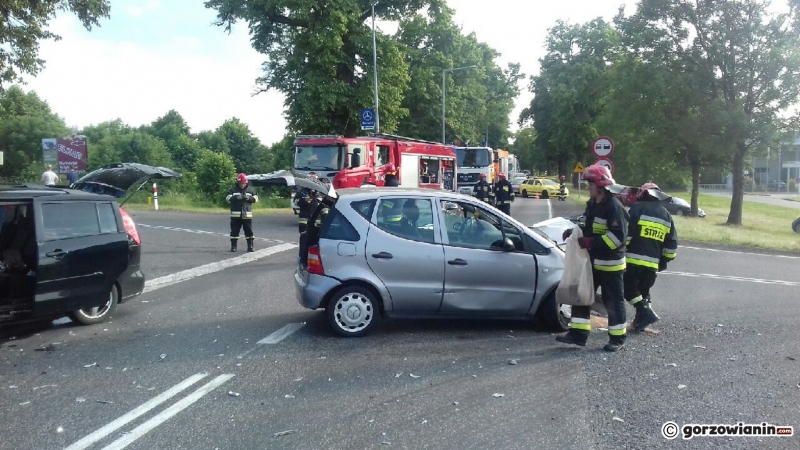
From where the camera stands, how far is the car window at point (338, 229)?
7.36 metres

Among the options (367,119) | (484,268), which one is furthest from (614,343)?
(367,119)

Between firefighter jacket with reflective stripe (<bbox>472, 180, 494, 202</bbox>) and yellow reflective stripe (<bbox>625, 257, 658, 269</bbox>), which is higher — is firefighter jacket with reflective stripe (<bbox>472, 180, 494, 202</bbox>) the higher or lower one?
the higher one

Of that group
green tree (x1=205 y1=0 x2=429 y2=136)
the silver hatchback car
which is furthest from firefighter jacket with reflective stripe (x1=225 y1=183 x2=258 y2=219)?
green tree (x1=205 y1=0 x2=429 y2=136)

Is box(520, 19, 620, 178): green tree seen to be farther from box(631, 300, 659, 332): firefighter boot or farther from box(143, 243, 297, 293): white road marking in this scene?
box(631, 300, 659, 332): firefighter boot

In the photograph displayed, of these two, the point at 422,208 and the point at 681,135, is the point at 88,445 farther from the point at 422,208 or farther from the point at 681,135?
the point at 681,135

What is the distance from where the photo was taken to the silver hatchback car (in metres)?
7.32

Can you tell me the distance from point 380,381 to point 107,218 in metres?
4.09

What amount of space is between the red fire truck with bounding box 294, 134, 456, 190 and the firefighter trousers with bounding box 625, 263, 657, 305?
49.2ft

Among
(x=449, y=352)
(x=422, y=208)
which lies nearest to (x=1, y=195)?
(x=422, y=208)

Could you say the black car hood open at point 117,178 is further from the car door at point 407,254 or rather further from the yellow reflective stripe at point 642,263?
the yellow reflective stripe at point 642,263

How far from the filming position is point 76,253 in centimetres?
735

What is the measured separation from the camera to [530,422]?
493cm

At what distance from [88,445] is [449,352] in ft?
11.3

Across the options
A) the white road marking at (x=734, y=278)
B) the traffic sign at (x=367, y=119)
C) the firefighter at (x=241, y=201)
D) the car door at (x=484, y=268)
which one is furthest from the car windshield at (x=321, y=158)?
the car door at (x=484, y=268)
